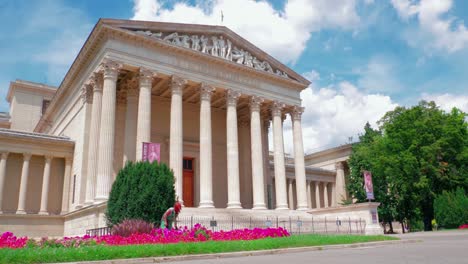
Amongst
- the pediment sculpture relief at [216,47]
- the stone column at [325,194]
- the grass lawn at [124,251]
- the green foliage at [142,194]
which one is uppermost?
the pediment sculpture relief at [216,47]

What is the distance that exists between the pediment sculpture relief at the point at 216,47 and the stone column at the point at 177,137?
316 cm

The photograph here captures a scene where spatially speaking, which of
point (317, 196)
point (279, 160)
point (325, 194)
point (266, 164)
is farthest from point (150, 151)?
point (325, 194)

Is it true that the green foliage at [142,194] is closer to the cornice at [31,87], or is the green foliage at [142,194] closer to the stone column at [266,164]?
the stone column at [266,164]

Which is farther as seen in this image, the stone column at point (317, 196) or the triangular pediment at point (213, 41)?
the stone column at point (317, 196)

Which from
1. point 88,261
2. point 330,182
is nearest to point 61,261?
point 88,261

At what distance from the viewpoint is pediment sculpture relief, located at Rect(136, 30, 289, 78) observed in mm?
29594

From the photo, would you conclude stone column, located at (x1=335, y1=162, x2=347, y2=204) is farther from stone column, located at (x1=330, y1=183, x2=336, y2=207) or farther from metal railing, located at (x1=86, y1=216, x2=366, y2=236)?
metal railing, located at (x1=86, y1=216, x2=366, y2=236)

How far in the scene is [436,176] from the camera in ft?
129

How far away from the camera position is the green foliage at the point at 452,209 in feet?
114

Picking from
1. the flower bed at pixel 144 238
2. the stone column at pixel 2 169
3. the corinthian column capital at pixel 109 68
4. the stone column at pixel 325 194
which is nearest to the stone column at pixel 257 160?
the corinthian column capital at pixel 109 68

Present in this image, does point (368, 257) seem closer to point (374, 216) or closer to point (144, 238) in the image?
point (144, 238)

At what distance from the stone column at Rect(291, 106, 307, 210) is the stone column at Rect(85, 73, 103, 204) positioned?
17347 millimetres

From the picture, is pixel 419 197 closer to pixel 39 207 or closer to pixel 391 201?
pixel 391 201

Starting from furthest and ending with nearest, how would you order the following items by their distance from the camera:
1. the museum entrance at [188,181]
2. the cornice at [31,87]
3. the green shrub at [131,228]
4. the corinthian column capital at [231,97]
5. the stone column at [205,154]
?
the cornice at [31,87], the museum entrance at [188,181], the corinthian column capital at [231,97], the stone column at [205,154], the green shrub at [131,228]
